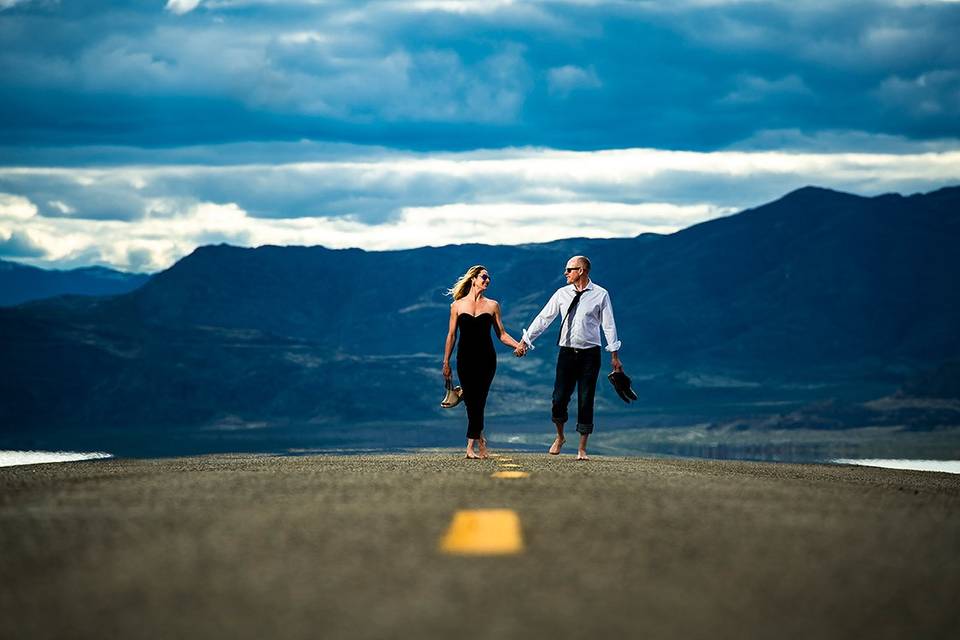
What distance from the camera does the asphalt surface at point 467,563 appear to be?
5.95 meters

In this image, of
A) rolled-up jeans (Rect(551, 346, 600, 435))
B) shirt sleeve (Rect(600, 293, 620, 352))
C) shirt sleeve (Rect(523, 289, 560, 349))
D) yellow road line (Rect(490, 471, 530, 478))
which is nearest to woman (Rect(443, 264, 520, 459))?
shirt sleeve (Rect(523, 289, 560, 349))

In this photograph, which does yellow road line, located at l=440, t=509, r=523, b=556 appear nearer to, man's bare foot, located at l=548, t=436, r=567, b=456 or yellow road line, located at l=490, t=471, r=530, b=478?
yellow road line, located at l=490, t=471, r=530, b=478

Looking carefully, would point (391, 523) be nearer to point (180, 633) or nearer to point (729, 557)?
point (729, 557)

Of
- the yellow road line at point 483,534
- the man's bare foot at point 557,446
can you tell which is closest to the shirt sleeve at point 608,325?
the man's bare foot at point 557,446

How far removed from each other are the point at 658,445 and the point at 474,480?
185m

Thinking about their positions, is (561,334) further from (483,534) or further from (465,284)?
(483,534)

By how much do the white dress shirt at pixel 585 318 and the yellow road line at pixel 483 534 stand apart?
9994 millimetres

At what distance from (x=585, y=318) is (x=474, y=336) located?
53.5 inches

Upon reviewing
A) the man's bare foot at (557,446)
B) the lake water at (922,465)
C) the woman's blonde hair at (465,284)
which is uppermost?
the woman's blonde hair at (465,284)

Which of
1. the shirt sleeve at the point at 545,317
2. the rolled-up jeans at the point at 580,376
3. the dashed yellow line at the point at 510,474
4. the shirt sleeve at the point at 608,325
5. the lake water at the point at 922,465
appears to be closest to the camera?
the dashed yellow line at the point at 510,474

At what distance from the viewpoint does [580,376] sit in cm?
2020

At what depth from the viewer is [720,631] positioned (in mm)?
5746

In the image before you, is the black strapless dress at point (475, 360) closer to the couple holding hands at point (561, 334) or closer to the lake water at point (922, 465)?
the couple holding hands at point (561, 334)

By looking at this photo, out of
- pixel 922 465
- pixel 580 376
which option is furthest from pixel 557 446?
pixel 922 465
